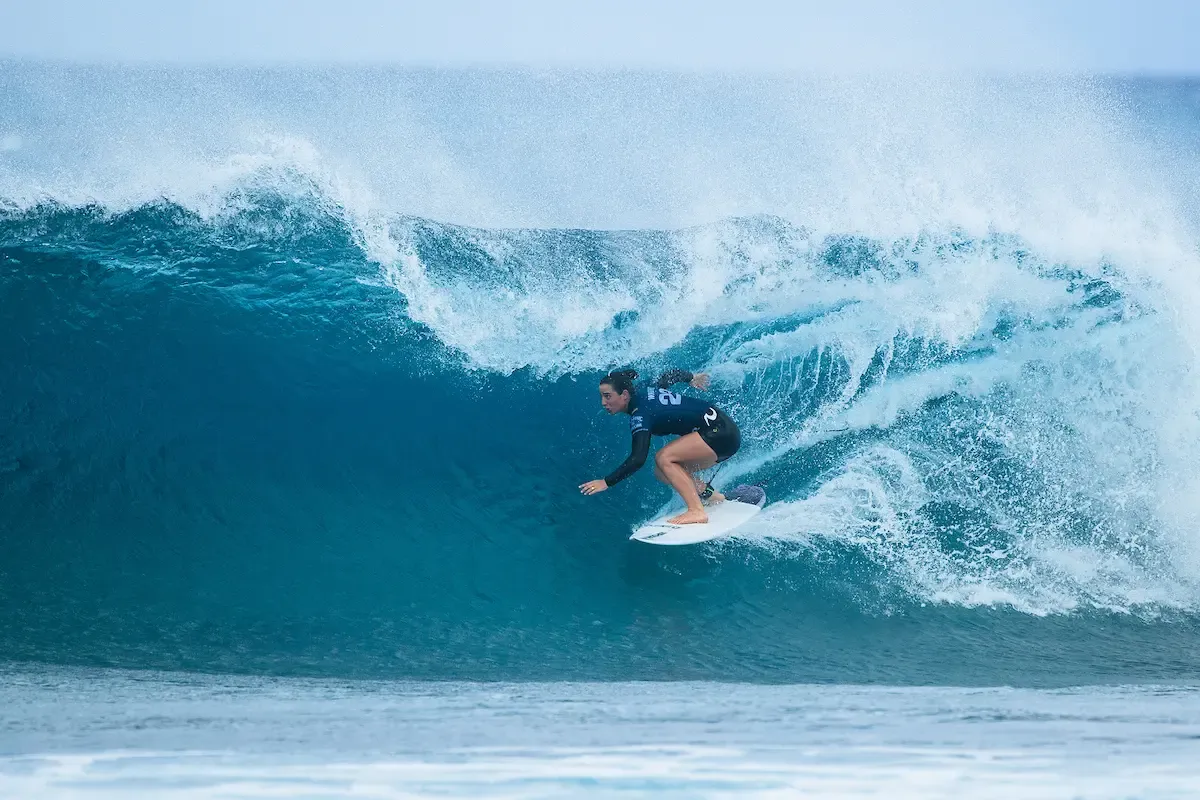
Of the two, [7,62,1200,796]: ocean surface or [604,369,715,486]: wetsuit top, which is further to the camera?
[604,369,715,486]: wetsuit top

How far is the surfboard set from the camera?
407cm

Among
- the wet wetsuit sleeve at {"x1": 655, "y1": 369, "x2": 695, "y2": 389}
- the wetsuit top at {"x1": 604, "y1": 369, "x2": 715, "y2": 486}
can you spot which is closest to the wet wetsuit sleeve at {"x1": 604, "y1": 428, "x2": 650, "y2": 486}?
the wetsuit top at {"x1": 604, "y1": 369, "x2": 715, "y2": 486}

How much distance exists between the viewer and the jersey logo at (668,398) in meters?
4.04

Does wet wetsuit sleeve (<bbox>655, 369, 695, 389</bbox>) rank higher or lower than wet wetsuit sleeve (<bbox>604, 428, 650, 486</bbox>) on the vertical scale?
higher

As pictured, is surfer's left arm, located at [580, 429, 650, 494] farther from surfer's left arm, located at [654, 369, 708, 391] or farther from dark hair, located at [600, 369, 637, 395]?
surfer's left arm, located at [654, 369, 708, 391]

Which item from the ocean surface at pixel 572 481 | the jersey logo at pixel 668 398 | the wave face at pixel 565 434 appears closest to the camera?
the ocean surface at pixel 572 481

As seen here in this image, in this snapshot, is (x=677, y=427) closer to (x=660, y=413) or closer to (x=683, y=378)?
(x=660, y=413)

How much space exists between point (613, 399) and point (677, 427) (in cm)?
34

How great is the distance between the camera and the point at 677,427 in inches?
161

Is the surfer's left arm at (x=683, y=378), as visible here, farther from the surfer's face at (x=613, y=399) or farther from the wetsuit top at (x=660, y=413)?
the surfer's face at (x=613, y=399)

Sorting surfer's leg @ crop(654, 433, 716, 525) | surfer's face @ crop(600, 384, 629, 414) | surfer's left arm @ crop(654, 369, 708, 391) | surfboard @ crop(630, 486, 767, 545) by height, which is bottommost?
surfboard @ crop(630, 486, 767, 545)

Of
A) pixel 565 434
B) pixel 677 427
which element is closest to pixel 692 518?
pixel 677 427

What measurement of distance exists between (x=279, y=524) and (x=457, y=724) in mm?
2117

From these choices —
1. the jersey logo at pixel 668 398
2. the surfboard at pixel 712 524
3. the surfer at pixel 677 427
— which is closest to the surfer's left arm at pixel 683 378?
the surfer at pixel 677 427
